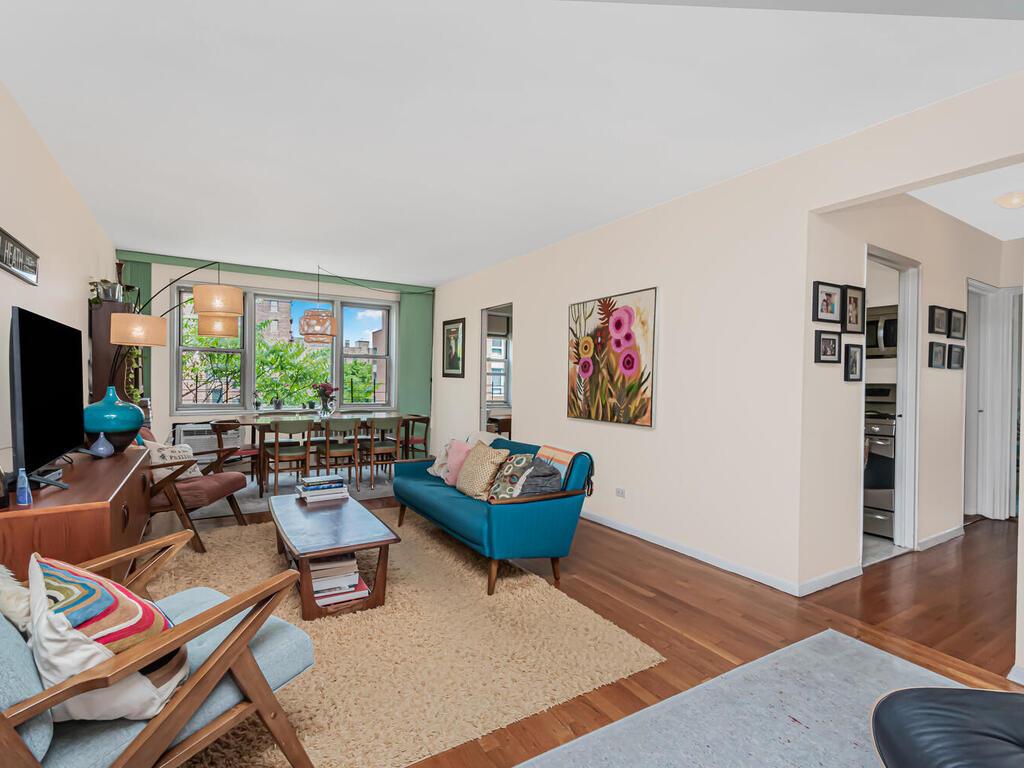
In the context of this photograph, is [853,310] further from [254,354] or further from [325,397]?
[254,354]

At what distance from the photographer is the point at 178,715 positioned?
53.1 inches

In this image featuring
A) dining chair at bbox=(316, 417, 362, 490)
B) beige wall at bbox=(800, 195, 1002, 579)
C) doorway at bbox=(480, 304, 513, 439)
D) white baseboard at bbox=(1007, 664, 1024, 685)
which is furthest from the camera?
doorway at bbox=(480, 304, 513, 439)

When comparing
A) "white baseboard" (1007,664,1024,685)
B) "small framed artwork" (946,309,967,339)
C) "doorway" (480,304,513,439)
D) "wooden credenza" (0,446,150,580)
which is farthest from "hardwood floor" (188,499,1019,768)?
"doorway" (480,304,513,439)

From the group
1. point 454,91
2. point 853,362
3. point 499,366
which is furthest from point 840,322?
point 499,366

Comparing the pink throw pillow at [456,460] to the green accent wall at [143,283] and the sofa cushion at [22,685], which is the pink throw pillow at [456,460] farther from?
the green accent wall at [143,283]

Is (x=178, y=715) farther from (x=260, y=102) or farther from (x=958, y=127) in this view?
(x=958, y=127)

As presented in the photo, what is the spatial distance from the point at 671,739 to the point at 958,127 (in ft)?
9.50

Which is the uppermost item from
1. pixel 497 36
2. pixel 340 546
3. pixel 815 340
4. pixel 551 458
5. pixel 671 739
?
pixel 497 36

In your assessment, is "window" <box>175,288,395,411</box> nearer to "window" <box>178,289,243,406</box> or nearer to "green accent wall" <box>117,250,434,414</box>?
"window" <box>178,289,243,406</box>

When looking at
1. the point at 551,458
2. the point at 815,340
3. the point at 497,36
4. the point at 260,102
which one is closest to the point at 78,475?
the point at 260,102

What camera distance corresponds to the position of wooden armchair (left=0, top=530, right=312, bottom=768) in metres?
1.14

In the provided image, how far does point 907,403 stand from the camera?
3.91 metres

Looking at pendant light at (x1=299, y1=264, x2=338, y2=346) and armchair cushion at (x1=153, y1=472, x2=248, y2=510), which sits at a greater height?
pendant light at (x1=299, y1=264, x2=338, y2=346)

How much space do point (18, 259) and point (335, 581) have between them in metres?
2.23
